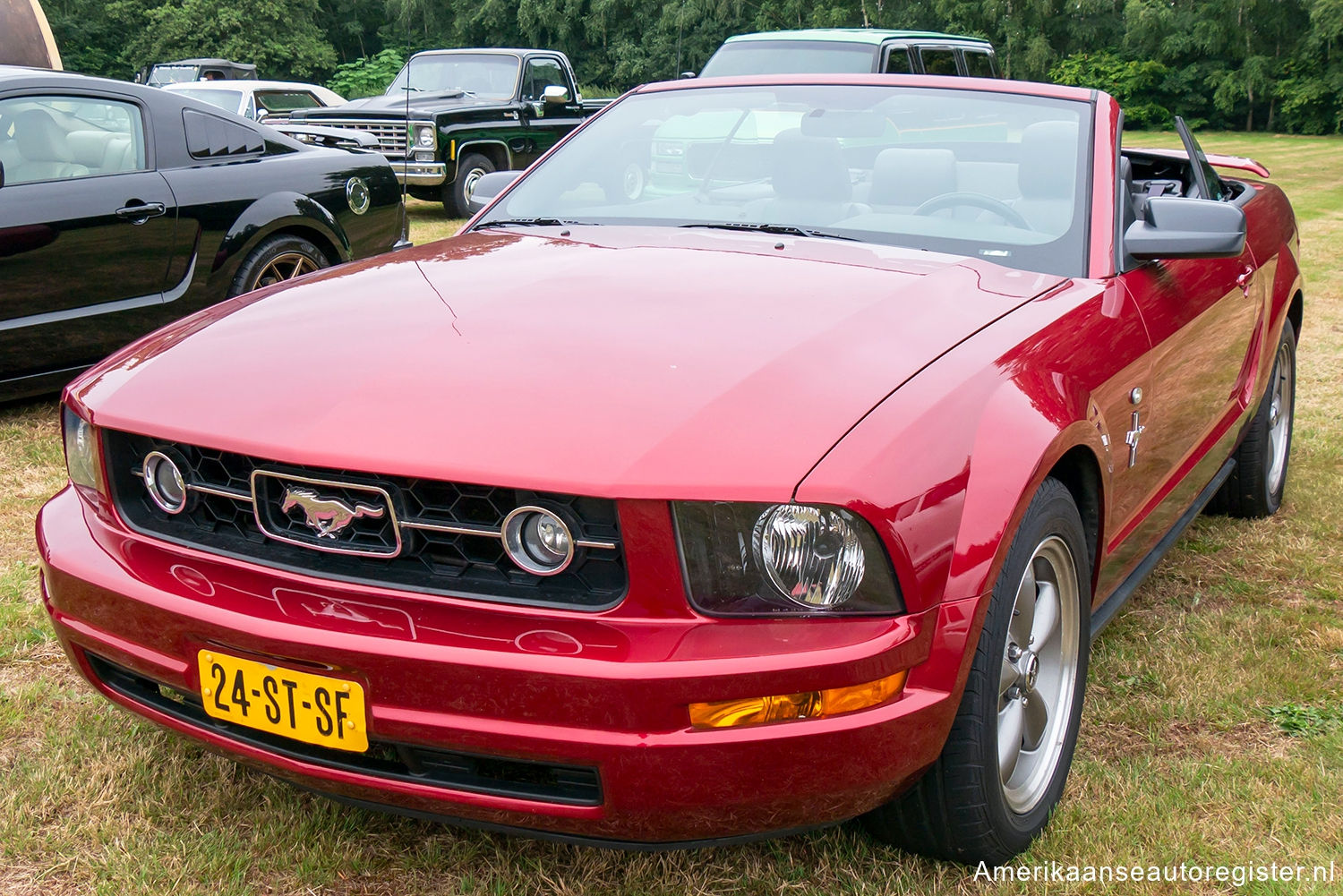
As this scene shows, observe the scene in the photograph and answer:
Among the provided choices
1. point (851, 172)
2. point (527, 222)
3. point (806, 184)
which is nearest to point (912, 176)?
point (851, 172)

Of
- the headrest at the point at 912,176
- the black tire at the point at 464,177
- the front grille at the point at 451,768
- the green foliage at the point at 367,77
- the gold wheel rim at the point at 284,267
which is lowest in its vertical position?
the green foliage at the point at 367,77

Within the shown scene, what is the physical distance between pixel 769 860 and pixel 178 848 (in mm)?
1103

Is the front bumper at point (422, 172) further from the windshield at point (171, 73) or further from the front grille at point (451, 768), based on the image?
the windshield at point (171, 73)

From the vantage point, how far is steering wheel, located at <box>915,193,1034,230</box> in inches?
115

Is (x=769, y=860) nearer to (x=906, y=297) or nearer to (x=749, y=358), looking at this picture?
(x=749, y=358)

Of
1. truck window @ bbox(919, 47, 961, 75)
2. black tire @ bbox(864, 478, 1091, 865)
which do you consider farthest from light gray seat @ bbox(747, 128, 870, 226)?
truck window @ bbox(919, 47, 961, 75)

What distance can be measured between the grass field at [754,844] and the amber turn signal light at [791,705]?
1.85 feet

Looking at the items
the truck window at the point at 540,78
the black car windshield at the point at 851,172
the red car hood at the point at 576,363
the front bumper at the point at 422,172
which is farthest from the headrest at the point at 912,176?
the truck window at the point at 540,78

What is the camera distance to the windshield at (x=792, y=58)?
32.0ft

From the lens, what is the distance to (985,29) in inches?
1624

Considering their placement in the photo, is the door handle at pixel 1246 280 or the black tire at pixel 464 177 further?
the black tire at pixel 464 177

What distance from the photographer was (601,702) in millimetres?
1692

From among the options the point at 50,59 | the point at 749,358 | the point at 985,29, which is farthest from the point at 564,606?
the point at 985,29

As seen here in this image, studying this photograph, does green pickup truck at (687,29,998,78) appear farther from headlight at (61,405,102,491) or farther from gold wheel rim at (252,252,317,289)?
headlight at (61,405,102,491)
